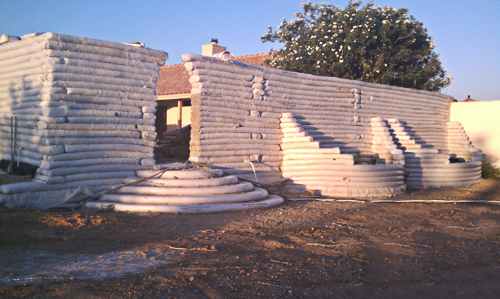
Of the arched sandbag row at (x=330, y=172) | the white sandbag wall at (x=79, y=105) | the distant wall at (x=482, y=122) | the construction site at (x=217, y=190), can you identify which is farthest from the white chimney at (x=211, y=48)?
the distant wall at (x=482, y=122)

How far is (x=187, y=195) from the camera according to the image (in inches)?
290

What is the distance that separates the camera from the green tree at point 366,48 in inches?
685

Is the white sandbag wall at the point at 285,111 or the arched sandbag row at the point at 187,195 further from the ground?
the white sandbag wall at the point at 285,111

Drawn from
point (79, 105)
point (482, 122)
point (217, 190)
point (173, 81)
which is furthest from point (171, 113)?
point (482, 122)

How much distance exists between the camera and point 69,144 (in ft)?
23.4

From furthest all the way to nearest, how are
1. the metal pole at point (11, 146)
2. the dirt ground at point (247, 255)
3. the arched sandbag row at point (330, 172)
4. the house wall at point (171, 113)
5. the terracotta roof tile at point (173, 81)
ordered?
the house wall at point (171, 113) → the terracotta roof tile at point (173, 81) → the arched sandbag row at point (330, 172) → the metal pole at point (11, 146) → the dirt ground at point (247, 255)

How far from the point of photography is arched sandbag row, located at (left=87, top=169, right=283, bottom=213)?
698 cm

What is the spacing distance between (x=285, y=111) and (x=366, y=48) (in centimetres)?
872

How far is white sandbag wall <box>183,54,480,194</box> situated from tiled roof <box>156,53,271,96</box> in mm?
6081

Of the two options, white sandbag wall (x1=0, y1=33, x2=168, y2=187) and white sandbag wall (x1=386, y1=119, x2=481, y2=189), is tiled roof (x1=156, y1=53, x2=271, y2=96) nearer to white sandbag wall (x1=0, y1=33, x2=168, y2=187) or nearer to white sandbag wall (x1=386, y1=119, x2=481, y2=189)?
white sandbag wall (x1=0, y1=33, x2=168, y2=187)

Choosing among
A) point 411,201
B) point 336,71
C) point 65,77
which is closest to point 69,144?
point 65,77

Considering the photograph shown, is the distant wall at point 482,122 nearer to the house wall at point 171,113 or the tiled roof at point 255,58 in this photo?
the tiled roof at point 255,58

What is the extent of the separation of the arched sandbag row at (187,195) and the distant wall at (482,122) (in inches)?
470

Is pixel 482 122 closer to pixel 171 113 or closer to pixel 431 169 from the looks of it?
pixel 431 169
